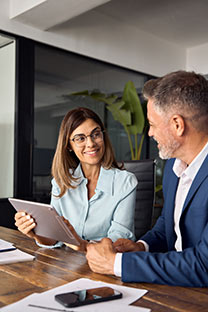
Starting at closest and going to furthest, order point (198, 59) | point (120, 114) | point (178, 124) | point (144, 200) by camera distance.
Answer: point (178, 124), point (144, 200), point (120, 114), point (198, 59)

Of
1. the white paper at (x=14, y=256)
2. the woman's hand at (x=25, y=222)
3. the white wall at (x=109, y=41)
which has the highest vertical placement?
the white wall at (x=109, y=41)

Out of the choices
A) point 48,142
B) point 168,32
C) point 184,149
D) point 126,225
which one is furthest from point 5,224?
point 168,32

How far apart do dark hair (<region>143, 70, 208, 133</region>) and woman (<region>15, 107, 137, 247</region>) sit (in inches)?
27.2

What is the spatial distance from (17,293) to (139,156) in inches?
160

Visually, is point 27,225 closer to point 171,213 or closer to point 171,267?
point 171,213

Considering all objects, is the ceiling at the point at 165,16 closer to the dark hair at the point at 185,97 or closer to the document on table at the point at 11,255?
the dark hair at the point at 185,97

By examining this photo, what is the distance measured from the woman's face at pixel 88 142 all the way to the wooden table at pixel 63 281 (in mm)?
614

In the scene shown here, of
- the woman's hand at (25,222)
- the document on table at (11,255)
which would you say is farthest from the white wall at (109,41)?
the document on table at (11,255)

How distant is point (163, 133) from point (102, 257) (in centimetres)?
50

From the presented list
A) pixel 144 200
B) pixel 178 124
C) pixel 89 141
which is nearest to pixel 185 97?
pixel 178 124

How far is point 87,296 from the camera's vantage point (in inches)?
38.1

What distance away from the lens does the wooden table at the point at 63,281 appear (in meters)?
0.97

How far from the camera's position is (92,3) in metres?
3.44

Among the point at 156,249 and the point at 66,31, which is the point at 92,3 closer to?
the point at 66,31
